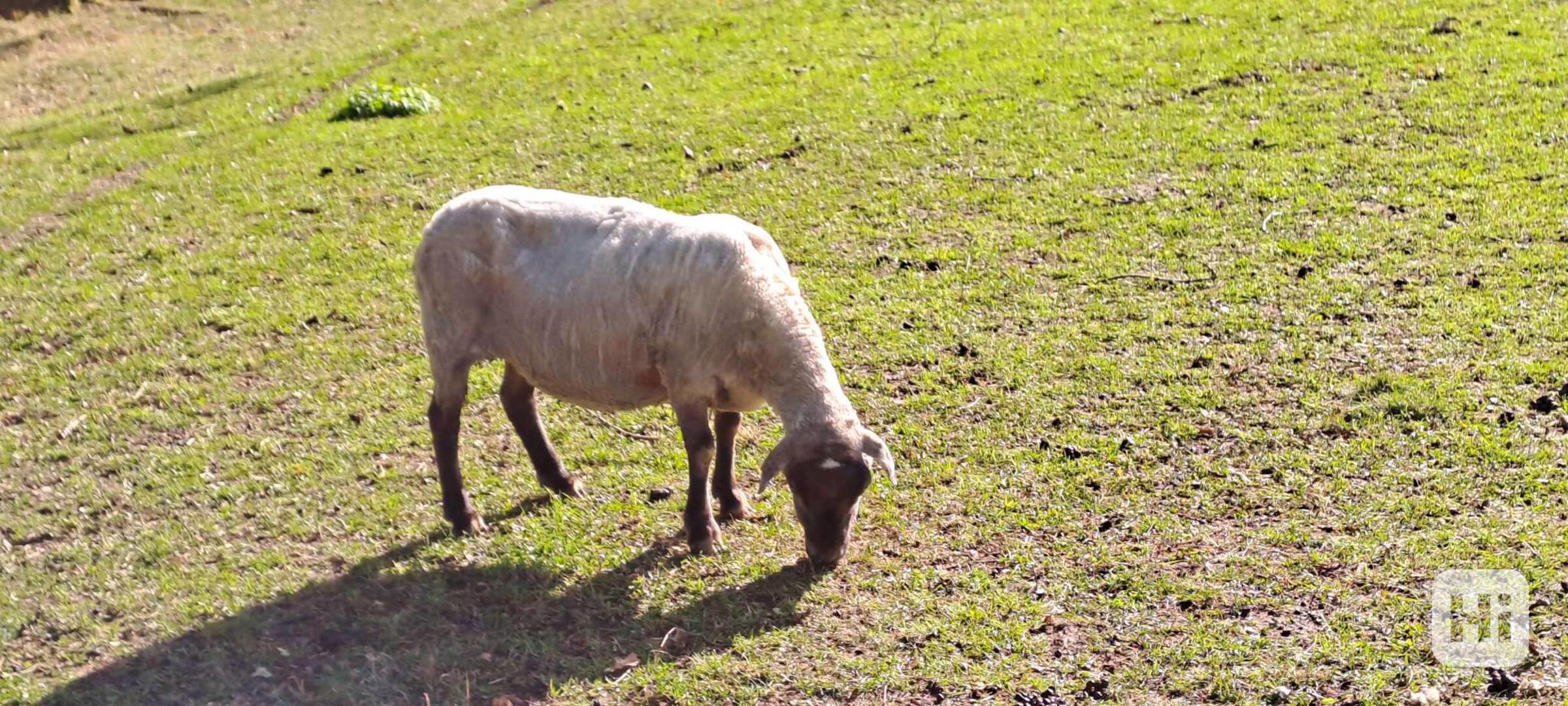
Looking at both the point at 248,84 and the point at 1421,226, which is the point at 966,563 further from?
the point at 248,84

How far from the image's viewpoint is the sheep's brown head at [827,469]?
21.0ft

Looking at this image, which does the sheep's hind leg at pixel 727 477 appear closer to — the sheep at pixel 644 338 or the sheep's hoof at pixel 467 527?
the sheep at pixel 644 338

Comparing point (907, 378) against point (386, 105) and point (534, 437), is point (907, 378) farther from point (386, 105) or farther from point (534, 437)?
point (386, 105)

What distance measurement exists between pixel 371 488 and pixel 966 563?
3294 mm

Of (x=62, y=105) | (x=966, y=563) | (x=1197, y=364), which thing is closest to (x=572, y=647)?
(x=966, y=563)

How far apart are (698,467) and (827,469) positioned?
789 millimetres

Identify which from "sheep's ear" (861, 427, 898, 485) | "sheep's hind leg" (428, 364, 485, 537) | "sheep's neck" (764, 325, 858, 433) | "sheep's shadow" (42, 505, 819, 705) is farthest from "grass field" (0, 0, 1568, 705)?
"sheep's neck" (764, 325, 858, 433)

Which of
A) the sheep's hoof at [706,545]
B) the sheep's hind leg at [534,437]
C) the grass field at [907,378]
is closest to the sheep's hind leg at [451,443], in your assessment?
the grass field at [907,378]

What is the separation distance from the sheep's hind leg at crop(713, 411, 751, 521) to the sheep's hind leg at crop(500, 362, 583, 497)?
790mm

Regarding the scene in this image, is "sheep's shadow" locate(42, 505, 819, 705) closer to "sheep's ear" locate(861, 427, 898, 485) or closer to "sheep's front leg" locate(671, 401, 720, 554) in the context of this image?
"sheep's front leg" locate(671, 401, 720, 554)

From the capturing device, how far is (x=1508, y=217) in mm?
9680

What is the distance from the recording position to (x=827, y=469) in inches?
251

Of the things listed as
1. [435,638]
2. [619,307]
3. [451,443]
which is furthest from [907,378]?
[435,638]

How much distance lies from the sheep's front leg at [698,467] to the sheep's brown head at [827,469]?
54 cm
